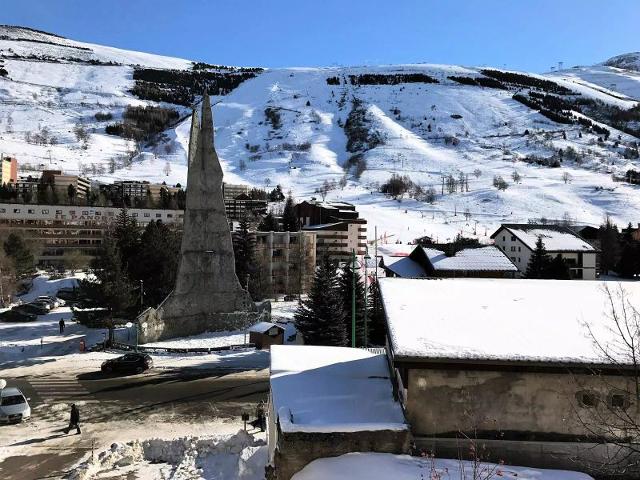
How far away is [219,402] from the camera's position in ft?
80.2

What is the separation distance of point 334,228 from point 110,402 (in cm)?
7884

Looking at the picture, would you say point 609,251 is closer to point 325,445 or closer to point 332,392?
point 332,392

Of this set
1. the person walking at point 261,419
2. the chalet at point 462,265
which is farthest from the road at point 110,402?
the chalet at point 462,265

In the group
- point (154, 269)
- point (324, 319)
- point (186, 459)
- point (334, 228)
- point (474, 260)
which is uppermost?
point (334, 228)

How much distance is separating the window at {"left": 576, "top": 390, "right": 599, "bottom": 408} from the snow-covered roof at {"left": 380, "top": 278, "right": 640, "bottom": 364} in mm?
852

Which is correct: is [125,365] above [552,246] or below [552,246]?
below

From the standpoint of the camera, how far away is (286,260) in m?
71.4

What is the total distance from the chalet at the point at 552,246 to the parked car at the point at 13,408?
61.5 meters

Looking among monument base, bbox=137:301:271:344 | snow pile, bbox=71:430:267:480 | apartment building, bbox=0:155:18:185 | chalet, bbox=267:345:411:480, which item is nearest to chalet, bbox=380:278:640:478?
chalet, bbox=267:345:411:480

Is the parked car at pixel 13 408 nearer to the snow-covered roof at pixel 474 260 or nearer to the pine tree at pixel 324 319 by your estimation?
the pine tree at pixel 324 319

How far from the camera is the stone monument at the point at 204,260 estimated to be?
39312mm

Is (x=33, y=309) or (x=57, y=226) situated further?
(x=57, y=226)

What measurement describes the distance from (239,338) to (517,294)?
26.9 metres

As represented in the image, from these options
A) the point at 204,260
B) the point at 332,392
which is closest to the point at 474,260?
the point at 204,260
